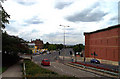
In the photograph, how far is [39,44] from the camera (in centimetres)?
13912

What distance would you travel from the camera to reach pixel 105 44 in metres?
39.2

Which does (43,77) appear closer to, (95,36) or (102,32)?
(102,32)

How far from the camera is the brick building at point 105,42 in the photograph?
111 ft

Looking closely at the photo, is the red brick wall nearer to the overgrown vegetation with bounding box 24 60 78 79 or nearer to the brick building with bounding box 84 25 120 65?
the brick building with bounding box 84 25 120 65

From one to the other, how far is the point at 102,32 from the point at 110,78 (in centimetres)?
2767

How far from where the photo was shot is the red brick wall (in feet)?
113

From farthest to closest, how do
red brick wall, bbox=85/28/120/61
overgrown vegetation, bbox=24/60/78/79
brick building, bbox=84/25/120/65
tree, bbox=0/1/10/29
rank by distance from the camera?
red brick wall, bbox=85/28/120/61, brick building, bbox=84/25/120/65, tree, bbox=0/1/10/29, overgrown vegetation, bbox=24/60/78/79

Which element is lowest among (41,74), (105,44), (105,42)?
(41,74)

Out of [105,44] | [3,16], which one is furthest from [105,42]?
[3,16]

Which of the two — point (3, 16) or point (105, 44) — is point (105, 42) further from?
point (3, 16)

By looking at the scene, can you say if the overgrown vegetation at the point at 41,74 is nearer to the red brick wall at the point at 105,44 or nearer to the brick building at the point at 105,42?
the brick building at the point at 105,42

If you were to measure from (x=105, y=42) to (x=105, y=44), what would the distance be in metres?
0.61

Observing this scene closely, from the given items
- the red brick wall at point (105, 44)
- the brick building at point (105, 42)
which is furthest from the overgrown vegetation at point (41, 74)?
the red brick wall at point (105, 44)

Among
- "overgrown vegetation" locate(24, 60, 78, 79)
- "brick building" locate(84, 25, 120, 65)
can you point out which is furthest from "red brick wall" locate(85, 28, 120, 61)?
"overgrown vegetation" locate(24, 60, 78, 79)
